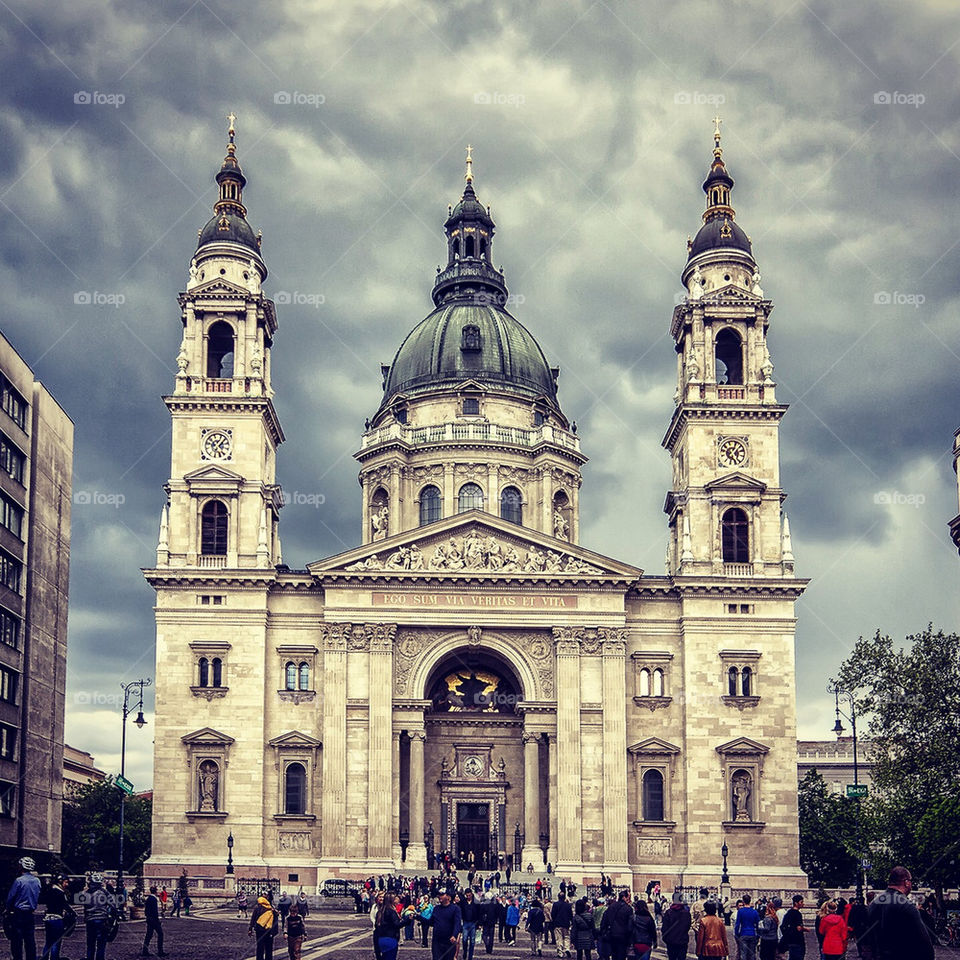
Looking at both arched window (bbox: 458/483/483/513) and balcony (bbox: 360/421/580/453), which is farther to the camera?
balcony (bbox: 360/421/580/453)

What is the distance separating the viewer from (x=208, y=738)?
7494cm

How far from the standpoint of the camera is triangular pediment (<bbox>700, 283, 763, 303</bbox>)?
82.4 meters

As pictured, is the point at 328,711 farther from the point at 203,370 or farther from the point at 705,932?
the point at 705,932

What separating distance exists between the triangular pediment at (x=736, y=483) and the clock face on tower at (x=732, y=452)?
864mm

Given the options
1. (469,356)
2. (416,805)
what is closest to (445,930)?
(416,805)

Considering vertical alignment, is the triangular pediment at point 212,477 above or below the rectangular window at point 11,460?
above

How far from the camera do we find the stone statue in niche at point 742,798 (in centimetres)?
7575

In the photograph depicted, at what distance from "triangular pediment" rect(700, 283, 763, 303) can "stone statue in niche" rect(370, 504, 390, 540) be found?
24.3 metres

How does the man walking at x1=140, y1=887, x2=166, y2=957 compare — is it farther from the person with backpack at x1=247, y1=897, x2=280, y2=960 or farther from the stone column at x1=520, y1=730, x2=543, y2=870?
the stone column at x1=520, y1=730, x2=543, y2=870

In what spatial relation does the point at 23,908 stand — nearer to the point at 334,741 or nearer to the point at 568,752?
the point at 334,741

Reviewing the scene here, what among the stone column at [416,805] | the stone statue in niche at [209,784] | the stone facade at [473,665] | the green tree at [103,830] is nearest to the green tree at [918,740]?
the stone facade at [473,665]

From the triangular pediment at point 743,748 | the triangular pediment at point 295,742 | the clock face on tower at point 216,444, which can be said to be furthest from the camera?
the clock face on tower at point 216,444

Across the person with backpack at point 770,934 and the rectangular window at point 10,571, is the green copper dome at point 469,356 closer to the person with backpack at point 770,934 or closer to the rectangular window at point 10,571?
the rectangular window at point 10,571

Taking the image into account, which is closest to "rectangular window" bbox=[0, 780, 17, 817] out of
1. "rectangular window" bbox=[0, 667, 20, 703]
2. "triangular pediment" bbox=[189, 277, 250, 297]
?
"rectangular window" bbox=[0, 667, 20, 703]
